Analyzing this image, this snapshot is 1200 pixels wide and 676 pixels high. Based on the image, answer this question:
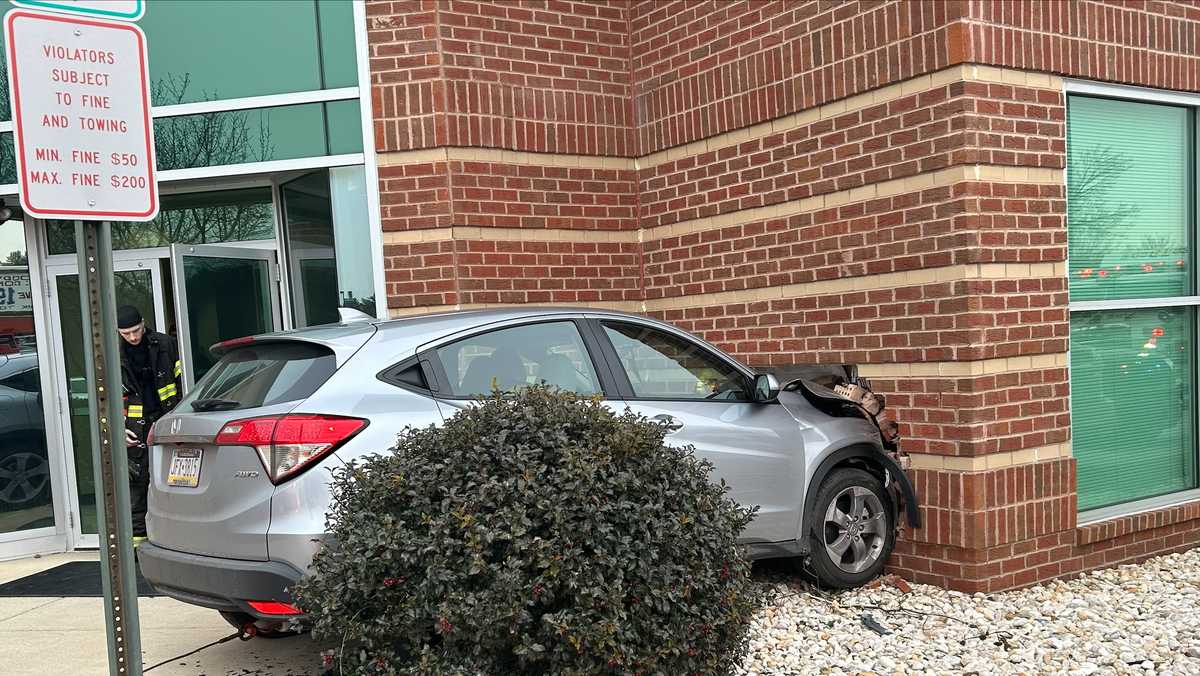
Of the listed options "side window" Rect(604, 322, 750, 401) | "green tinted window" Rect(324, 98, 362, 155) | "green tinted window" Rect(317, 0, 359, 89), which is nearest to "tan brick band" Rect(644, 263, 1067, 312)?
"side window" Rect(604, 322, 750, 401)

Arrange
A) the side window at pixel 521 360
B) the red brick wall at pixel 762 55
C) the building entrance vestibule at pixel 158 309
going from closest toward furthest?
the side window at pixel 521 360 < the red brick wall at pixel 762 55 < the building entrance vestibule at pixel 158 309

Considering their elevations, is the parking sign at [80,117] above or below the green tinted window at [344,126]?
below

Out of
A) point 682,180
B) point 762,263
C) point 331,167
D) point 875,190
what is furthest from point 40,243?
point 875,190

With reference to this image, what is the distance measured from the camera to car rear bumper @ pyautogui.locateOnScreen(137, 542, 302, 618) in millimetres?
4281

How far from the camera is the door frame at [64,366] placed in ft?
28.1

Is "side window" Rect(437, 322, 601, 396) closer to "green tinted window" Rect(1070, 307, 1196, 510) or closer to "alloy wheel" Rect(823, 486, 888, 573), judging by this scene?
"alloy wheel" Rect(823, 486, 888, 573)

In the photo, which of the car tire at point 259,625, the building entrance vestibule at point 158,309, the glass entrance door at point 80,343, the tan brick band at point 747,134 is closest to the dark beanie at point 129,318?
the building entrance vestibule at point 158,309

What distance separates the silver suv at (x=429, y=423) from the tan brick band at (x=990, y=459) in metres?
0.17

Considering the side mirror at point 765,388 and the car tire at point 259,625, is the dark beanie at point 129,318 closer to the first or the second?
the car tire at point 259,625

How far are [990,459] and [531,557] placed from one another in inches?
146

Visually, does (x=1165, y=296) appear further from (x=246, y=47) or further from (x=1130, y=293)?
(x=246, y=47)

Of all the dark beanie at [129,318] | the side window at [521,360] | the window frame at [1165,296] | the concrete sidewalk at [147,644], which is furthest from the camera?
the dark beanie at [129,318]

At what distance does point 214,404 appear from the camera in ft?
15.6

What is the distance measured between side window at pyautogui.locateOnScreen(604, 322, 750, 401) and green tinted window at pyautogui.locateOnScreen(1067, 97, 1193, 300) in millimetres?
2488
